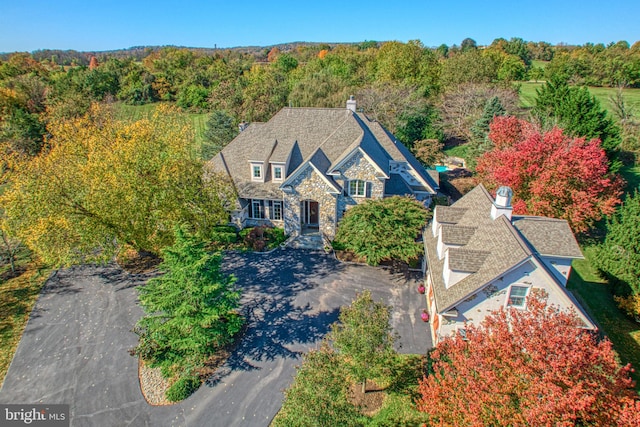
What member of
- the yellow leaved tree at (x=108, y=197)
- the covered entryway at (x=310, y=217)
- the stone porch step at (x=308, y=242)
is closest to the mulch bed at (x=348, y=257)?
the stone porch step at (x=308, y=242)

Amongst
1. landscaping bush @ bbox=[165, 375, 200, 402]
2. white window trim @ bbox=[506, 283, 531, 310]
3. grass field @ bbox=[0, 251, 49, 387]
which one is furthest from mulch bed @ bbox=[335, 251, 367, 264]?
grass field @ bbox=[0, 251, 49, 387]

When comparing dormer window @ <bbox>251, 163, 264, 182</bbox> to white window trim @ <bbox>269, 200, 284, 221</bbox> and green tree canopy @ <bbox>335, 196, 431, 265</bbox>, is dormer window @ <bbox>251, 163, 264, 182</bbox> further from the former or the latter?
green tree canopy @ <bbox>335, 196, 431, 265</bbox>

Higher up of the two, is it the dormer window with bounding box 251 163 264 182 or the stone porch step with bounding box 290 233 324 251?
the dormer window with bounding box 251 163 264 182

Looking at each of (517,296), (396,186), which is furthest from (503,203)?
(396,186)

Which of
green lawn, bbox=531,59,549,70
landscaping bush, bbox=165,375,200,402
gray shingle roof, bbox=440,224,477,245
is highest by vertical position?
green lawn, bbox=531,59,549,70

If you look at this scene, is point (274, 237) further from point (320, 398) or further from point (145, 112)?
point (145, 112)

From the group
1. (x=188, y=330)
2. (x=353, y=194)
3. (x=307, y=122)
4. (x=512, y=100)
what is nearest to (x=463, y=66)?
(x=512, y=100)
